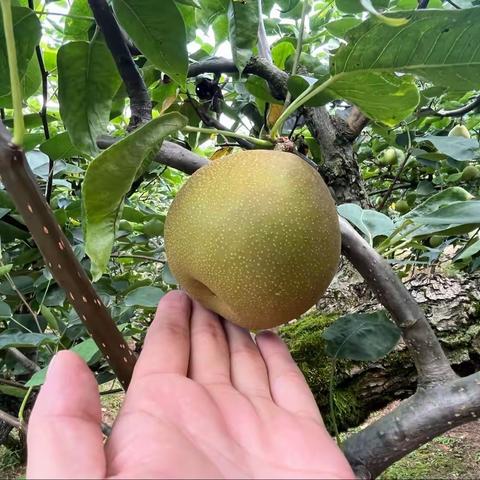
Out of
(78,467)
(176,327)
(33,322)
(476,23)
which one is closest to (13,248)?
(33,322)

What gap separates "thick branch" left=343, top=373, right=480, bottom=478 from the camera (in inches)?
27.3

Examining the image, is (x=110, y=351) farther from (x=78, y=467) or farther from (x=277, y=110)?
(x=277, y=110)

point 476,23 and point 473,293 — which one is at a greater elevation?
point 476,23

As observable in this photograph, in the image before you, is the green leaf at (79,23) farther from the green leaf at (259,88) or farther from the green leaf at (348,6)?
the green leaf at (348,6)

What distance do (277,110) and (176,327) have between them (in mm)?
503

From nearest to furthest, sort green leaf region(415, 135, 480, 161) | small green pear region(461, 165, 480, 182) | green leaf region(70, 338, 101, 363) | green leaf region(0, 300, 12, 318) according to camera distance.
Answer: green leaf region(70, 338, 101, 363), green leaf region(0, 300, 12, 318), green leaf region(415, 135, 480, 161), small green pear region(461, 165, 480, 182)

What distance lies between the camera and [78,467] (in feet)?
1.55

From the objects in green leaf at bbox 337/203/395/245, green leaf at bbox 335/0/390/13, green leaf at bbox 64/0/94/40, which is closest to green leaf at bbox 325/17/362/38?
green leaf at bbox 335/0/390/13

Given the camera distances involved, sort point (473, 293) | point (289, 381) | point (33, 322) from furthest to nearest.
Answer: point (473, 293) < point (33, 322) < point (289, 381)

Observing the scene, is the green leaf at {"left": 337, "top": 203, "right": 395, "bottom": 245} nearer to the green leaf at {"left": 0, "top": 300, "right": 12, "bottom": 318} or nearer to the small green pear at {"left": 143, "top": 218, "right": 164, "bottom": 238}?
the small green pear at {"left": 143, "top": 218, "right": 164, "bottom": 238}

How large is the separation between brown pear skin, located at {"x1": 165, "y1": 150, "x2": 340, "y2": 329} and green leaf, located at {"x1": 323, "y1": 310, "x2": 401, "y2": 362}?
0.87 ft

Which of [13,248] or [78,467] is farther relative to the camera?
[13,248]

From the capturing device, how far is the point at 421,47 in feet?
2.08

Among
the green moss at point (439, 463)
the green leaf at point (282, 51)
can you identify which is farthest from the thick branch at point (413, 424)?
the green moss at point (439, 463)
